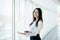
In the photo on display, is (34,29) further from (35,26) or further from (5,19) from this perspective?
(5,19)

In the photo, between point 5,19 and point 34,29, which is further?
point 5,19

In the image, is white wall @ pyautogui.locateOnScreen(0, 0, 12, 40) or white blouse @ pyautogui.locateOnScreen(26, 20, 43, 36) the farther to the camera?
white wall @ pyautogui.locateOnScreen(0, 0, 12, 40)

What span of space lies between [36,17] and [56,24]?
120 centimetres

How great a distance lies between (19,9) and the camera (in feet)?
11.7

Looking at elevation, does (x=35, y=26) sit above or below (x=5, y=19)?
below

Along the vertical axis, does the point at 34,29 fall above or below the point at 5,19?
below

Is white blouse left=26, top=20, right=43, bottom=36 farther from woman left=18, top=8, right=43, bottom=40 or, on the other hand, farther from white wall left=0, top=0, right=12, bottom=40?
white wall left=0, top=0, right=12, bottom=40

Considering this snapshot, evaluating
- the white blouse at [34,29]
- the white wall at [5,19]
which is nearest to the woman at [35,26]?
the white blouse at [34,29]

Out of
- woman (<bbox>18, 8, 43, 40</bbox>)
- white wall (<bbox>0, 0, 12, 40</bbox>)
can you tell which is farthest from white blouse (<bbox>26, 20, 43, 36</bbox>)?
white wall (<bbox>0, 0, 12, 40</bbox>)

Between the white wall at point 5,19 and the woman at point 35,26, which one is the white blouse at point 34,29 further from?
the white wall at point 5,19

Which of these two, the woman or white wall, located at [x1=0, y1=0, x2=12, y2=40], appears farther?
white wall, located at [x1=0, y1=0, x2=12, y2=40]

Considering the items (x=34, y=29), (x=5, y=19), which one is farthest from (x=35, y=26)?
(x=5, y=19)

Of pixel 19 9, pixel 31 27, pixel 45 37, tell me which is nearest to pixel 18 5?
pixel 19 9

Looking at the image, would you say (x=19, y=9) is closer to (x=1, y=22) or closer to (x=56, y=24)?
(x=1, y=22)
